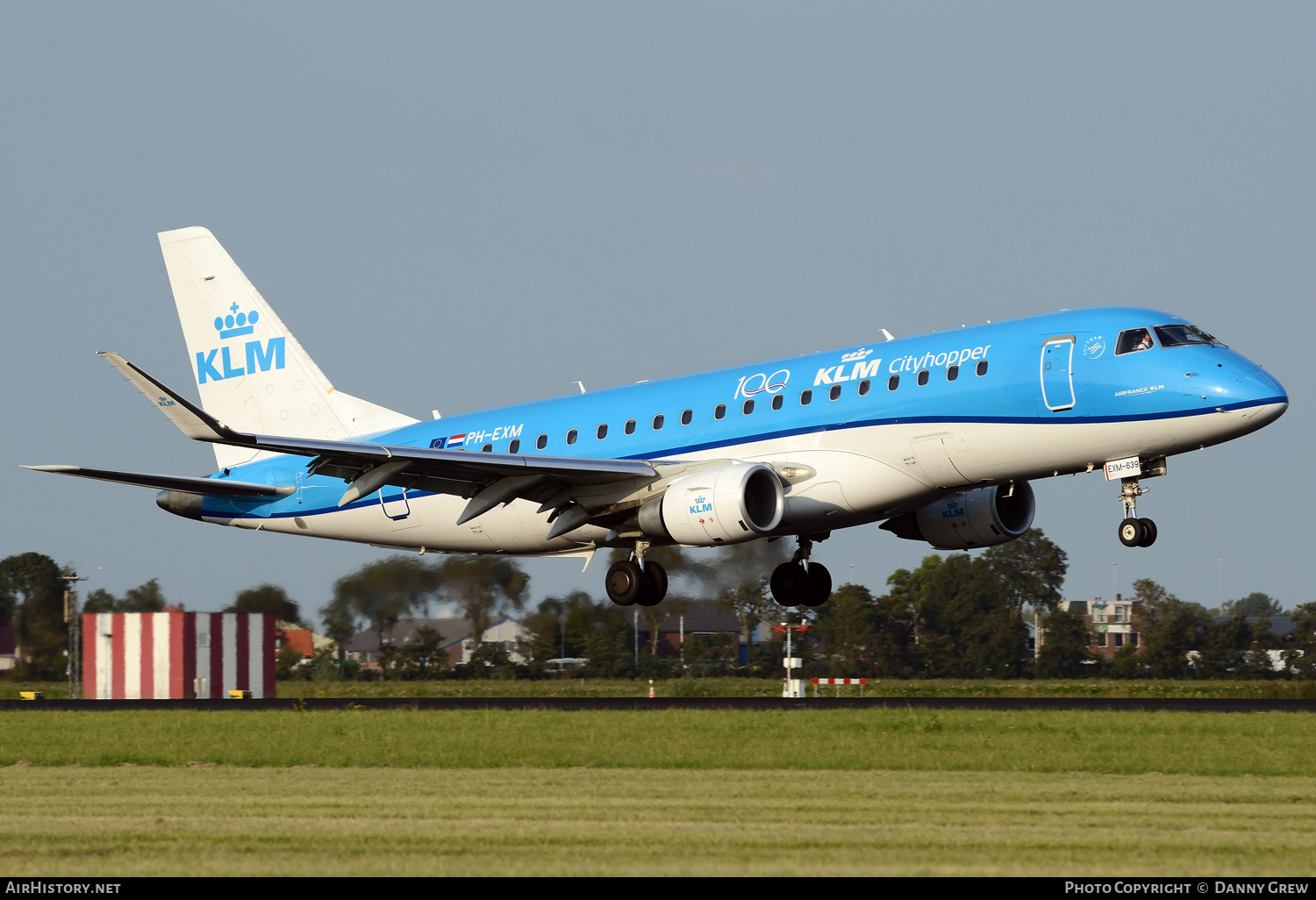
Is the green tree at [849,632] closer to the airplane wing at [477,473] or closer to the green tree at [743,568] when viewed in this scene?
the green tree at [743,568]

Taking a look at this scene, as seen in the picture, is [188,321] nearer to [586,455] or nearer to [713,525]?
[586,455]

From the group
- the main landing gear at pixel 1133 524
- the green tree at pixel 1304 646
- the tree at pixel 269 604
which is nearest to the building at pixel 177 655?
the tree at pixel 269 604

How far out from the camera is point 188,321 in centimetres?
4053

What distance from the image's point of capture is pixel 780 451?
97.7 feet

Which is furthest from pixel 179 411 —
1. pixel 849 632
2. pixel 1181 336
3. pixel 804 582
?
pixel 849 632

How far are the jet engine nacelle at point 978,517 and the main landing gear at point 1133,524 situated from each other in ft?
14.4

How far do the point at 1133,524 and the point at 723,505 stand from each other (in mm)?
7330

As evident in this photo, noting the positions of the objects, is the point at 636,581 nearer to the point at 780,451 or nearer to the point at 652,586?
the point at 652,586

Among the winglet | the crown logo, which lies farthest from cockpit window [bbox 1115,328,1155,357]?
the crown logo

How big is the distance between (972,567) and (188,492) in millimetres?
53388

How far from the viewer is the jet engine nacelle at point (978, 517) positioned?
32375mm

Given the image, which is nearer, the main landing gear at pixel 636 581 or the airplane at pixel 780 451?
the airplane at pixel 780 451

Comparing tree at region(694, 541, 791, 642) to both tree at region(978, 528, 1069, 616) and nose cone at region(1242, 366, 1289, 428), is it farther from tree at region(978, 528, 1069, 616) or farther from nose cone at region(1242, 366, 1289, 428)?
tree at region(978, 528, 1069, 616)

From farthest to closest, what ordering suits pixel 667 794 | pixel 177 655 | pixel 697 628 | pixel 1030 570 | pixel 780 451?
pixel 1030 570 < pixel 697 628 < pixel 177 655 < pixel 780 451 < pixel 667 794
